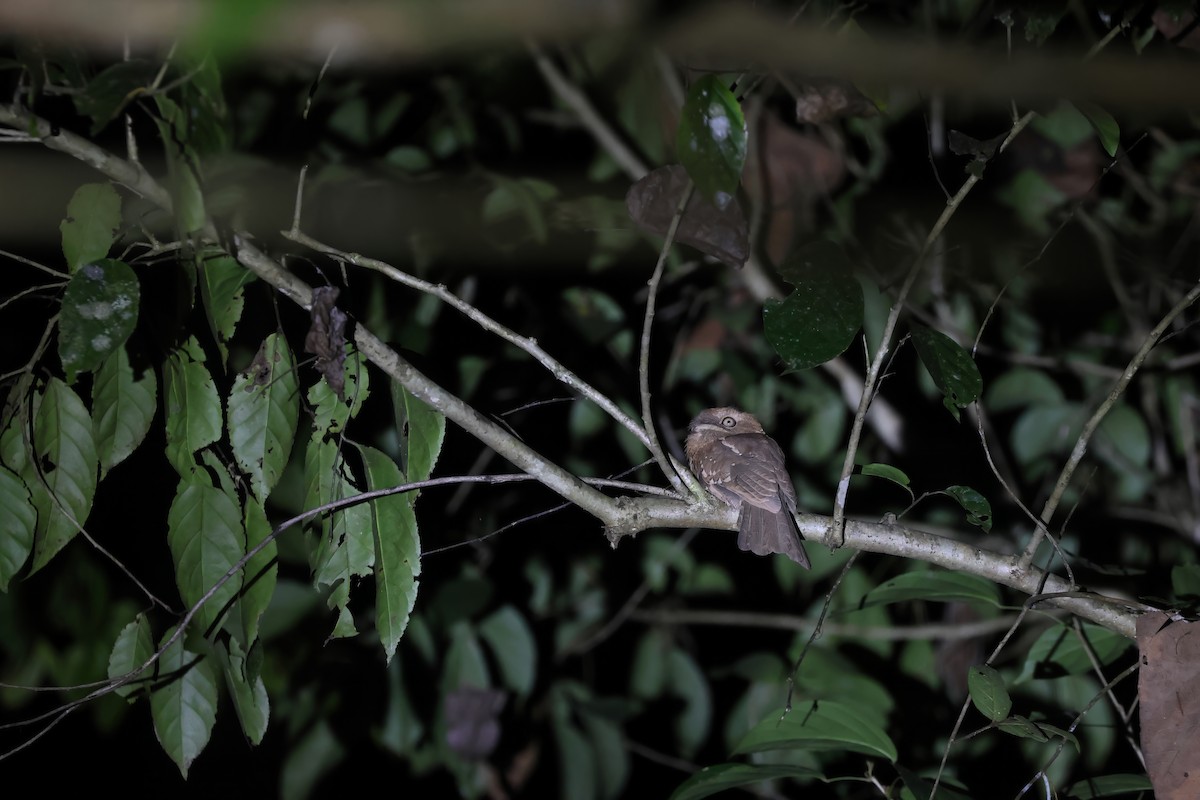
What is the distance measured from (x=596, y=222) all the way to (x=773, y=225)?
0.76m

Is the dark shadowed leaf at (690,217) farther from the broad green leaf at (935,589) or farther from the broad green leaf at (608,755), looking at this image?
the broad green leaf at (608,755)

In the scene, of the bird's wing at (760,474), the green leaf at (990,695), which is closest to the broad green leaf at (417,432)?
the bird's wing at (760,474)

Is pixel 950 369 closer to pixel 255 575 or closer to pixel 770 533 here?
pixel 770 533

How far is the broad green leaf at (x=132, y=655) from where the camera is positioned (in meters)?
1.74

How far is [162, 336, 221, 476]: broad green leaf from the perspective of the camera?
1.65 meters

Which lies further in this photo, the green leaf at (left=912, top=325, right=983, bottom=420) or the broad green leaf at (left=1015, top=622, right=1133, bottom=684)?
the broad green leaf at (left=1015, top=622, right=1133, bottom=684)

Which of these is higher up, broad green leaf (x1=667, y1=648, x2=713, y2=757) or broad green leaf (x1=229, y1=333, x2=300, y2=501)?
broad green leaf (x1=229, y1=333, x2=300, y2=501)

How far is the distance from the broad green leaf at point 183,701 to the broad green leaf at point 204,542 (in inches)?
3.6

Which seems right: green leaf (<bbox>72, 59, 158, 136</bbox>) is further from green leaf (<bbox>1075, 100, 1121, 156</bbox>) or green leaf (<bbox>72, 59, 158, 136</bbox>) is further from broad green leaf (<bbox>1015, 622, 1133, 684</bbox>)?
broad green leaf (<bbox>1015, 622, 1133, 684</bbox>)

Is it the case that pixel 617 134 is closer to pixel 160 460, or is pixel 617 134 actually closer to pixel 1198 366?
pixel 160 460

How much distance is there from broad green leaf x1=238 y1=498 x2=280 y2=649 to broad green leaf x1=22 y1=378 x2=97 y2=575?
280mm

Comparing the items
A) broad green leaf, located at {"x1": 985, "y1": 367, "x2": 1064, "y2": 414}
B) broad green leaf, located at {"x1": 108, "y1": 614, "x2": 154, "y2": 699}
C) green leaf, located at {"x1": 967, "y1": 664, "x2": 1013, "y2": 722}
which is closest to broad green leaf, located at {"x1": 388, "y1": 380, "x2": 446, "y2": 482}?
broad green leaf, located at {"x1": 108, "y1": 614, "x2": 154, "y2": 699}

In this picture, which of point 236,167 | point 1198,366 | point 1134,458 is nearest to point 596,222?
point 236,167

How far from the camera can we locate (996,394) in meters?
3.77
